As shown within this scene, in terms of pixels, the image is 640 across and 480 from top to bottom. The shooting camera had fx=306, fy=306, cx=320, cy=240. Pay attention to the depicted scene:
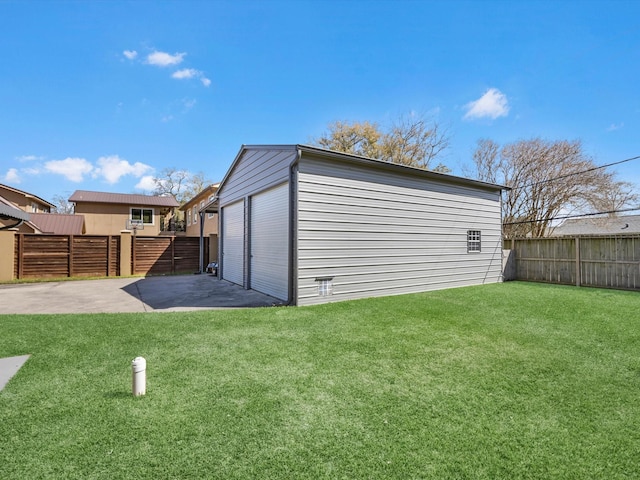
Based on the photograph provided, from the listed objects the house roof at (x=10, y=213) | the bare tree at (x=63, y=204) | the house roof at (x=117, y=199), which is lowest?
the house roof at (x=10, y=213)

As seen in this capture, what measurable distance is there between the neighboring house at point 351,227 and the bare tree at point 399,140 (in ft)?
38.5

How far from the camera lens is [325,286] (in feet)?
23.0

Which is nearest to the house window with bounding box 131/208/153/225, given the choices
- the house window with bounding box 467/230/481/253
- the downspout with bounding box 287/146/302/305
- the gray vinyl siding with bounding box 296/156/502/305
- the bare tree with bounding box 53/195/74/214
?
the downspout with bounding box 287/146/302/305

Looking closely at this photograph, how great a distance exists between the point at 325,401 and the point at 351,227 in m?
5.07

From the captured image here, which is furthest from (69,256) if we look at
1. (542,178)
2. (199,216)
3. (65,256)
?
(542,178)

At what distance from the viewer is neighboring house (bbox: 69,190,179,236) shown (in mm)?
20828

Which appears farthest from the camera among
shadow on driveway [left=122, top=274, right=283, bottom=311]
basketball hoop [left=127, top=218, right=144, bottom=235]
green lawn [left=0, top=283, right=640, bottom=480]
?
basketball hoop [left=127, top=218, right=144, bottom=235]

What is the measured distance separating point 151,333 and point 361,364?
10.7 ft

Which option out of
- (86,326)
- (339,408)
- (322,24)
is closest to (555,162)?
(322,24)

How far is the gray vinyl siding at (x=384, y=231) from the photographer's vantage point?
6809 millimetres

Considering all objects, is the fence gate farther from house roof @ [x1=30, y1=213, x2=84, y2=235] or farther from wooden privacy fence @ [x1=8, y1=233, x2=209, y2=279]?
house roof @ [x1=30, y1=213, x2=84, y2=235]

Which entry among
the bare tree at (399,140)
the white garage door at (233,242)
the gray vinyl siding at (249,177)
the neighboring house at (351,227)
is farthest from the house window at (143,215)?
the neighboring house at (351,227)

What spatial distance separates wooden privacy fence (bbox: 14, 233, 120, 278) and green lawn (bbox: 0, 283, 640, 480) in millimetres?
8195

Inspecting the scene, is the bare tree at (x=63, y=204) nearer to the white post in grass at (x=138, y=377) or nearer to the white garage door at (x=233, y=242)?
the white garage door at (x=233, y=242)
